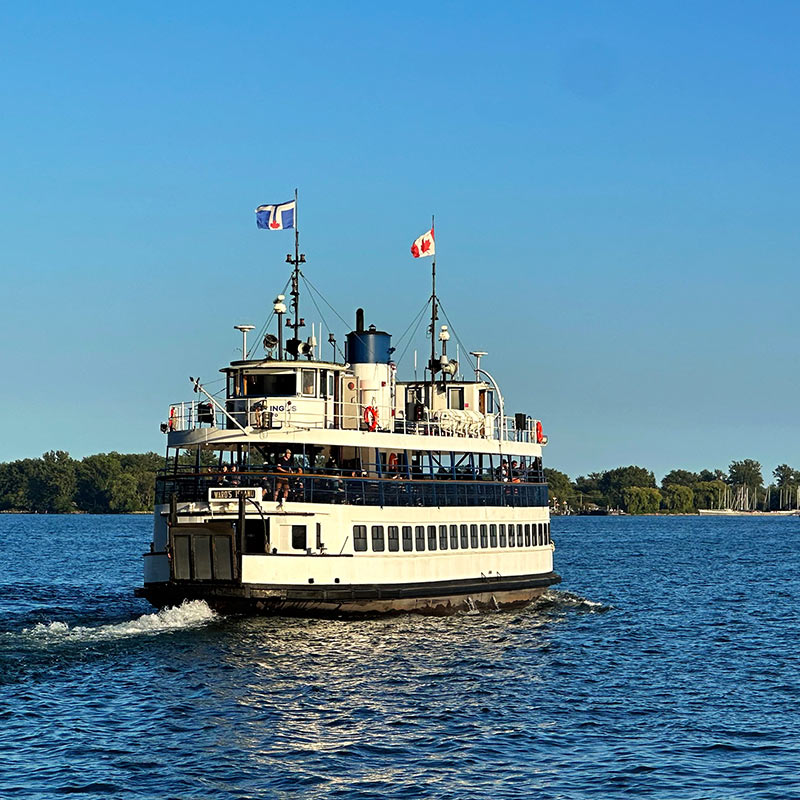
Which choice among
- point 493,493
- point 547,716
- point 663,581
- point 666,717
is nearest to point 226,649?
point 547,716

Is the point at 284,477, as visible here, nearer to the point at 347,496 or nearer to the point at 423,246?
the point at 347,496

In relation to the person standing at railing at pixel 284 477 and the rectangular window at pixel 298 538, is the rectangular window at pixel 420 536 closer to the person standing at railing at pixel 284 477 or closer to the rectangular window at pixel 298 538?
the rectangular window at pixel 298 538

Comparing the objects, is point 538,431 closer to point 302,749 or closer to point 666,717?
point 666,717

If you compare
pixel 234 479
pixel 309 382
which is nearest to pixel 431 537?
pixel 309 382

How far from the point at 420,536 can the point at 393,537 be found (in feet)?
5.21

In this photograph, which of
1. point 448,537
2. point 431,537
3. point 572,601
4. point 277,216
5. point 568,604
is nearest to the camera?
point 431,537

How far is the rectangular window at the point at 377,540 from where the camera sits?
4575 cm

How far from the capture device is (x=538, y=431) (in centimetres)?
5825

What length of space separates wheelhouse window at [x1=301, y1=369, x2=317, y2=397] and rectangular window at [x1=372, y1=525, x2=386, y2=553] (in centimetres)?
575

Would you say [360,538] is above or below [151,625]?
above

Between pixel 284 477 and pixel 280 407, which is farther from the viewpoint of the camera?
pixel 280 407

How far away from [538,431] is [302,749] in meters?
31.3

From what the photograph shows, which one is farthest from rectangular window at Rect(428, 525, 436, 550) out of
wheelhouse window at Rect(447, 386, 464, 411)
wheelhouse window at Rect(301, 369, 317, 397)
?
wheelhouse window at Rect(447, 386, 464, 411)

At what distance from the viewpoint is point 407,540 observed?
155ft
